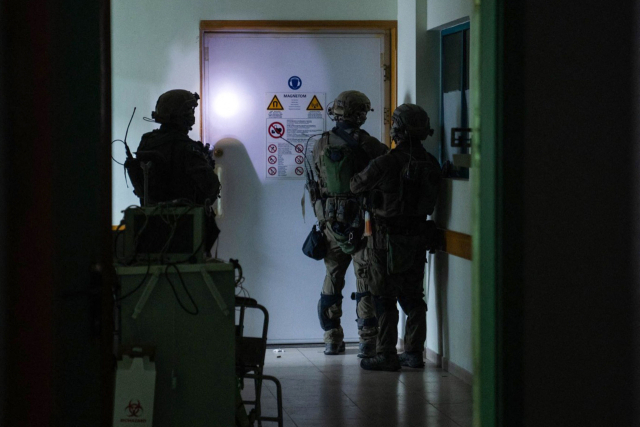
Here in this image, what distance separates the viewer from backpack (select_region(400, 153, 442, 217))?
570cm

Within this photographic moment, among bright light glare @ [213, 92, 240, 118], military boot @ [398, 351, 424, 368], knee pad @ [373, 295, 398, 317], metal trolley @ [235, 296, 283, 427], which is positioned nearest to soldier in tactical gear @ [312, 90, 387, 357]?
knee pad @ [373, 295, 398, 317]

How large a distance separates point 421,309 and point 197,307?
2583 mm

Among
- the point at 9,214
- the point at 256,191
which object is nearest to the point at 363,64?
the point at 256,191

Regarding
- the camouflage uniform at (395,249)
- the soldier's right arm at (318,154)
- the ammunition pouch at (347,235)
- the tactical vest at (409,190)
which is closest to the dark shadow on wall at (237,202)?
the soldier's right arm at (318,154)

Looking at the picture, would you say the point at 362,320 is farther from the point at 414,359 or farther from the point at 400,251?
the point at 400,251

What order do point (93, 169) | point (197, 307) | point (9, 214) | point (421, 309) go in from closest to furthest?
point (9, 214) < point (93, 169) < point (197, 307) < point (421, 309)

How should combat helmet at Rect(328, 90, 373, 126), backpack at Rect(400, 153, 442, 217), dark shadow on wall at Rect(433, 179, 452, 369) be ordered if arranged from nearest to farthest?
backpack at Rect(400, 153, 442, 217)
dark shadow on wall at Rect(433, 179, 452, 369)
combat helmet at Rect(328, 90, 373, 126)

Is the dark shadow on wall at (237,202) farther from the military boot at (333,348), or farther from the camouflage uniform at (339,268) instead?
the military boot at (333,348)

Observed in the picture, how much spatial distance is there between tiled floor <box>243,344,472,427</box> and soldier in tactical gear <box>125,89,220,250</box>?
3.71 feet

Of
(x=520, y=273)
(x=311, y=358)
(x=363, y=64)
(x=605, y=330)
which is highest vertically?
(x=363, y=64)

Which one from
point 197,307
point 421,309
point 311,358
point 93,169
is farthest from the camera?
point 311,358

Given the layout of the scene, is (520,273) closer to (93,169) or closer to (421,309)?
(93,169)

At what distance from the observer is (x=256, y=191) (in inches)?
265

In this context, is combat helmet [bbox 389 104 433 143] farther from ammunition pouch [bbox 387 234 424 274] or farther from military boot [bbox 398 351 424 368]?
military boot [bbox 398 351 424 368]
